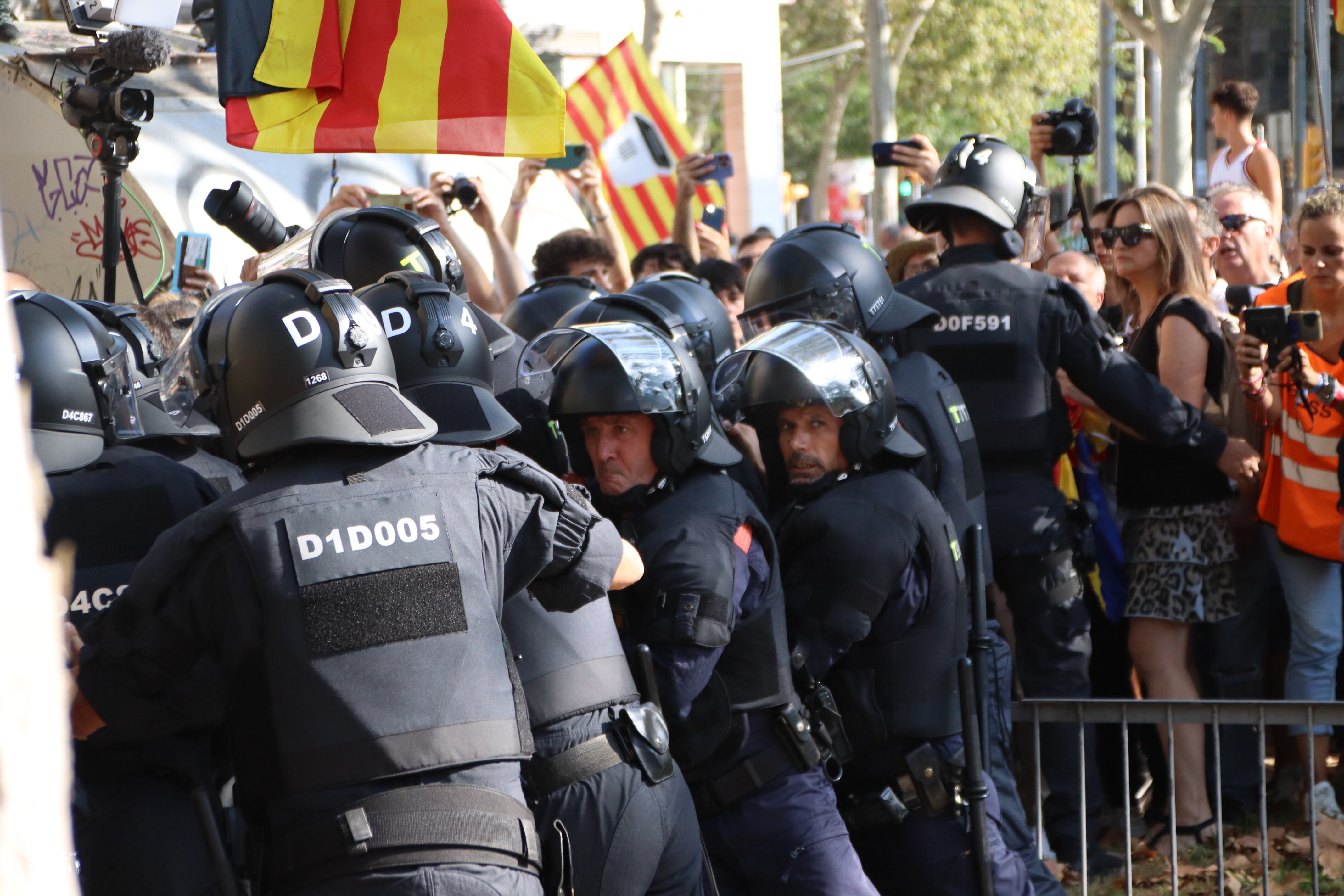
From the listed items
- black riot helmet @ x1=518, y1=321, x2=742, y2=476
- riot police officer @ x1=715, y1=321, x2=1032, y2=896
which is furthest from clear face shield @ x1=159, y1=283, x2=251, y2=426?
riot police officer @ x1=715, y1=321, x2=1032, y2=896

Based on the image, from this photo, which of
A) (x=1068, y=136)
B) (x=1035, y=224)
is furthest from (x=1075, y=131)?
(x=1035, y=224)

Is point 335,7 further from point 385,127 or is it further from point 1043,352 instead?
point 1043,352

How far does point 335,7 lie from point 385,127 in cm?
40

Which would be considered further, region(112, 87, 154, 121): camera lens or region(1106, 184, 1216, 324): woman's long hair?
region(1106, 184, 1216, 324): woman's long hair

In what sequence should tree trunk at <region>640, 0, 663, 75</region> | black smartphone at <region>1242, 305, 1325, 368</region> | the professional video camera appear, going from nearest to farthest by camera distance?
the professional video camera
black smartphone at <region>1242, 305, 1325, 368</region>
tree trunk at <region>640, 0, 663, 75</region>

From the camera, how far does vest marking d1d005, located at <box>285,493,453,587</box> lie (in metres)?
2.40

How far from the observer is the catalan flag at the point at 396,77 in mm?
4336

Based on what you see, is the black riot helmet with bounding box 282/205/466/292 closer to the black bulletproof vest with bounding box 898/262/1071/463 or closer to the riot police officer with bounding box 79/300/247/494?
the riot police officer with bounding box 79/300/247/494

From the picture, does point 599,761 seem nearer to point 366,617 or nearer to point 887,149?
point 366,617

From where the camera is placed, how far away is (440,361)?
10.9 feet

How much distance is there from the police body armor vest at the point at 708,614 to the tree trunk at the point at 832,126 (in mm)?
28563

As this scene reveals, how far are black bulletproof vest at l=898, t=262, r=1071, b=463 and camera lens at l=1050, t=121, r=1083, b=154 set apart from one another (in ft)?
3.56

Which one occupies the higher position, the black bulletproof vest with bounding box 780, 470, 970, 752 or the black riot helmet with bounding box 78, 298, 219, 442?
the black riot helmet with bounding box 78, 298, 219, 442

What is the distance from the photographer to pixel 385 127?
4410 mm
